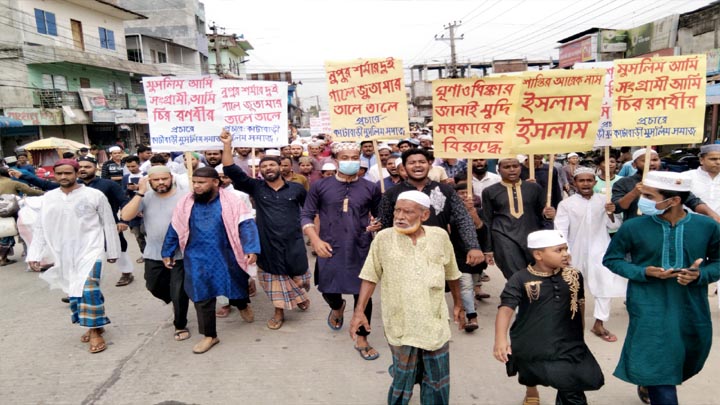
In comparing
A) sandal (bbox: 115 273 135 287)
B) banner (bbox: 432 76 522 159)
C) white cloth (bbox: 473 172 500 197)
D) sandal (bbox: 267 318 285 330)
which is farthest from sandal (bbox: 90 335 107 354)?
white cloth (bbox: 473 172 500 197)

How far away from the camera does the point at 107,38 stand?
32312mm

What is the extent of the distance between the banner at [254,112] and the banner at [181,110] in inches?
6.8

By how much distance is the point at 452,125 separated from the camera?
4711mm

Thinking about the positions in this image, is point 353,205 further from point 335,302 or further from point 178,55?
point 178,55

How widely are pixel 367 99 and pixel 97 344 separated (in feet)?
11.9

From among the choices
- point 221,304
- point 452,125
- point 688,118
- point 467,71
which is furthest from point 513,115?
point 467,71

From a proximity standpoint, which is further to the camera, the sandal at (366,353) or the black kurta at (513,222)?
the black kurta at (513,222)

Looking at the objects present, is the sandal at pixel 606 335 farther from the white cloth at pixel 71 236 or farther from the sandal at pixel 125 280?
the sandal at pixel 125 280

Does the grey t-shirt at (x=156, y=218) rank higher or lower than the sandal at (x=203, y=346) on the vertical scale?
higher

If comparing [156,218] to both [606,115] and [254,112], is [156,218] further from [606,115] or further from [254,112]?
[606,115]

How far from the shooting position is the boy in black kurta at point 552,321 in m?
2.76

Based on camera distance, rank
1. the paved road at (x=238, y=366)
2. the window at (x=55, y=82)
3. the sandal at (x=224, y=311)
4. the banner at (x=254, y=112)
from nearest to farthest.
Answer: the paved road at (x=238, y=366) → the banner at (x=254, y=112) → the sandal at (x=224, y=311) → the window at (x=55, y=82)

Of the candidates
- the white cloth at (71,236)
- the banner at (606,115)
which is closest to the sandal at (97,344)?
the white cloth at (71,236)

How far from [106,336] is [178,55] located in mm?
43016
